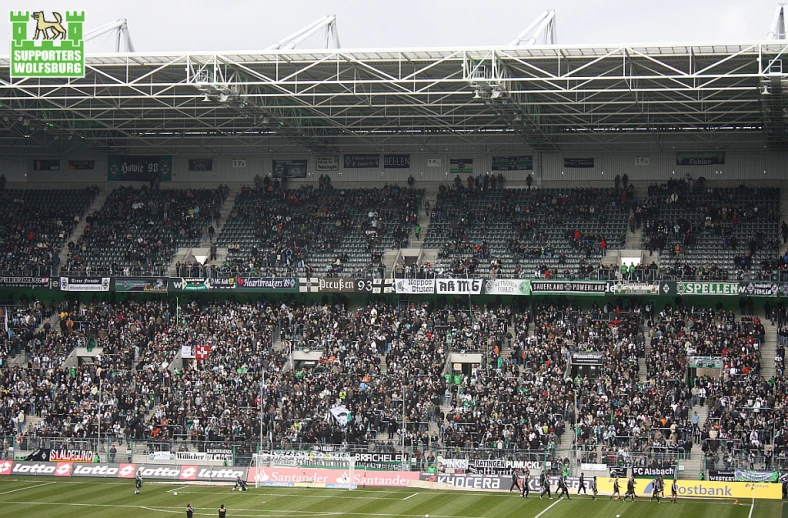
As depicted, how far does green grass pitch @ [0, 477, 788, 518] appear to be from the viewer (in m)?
39.2

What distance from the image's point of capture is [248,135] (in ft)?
214

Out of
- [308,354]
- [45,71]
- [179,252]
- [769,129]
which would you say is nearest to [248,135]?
[179,252]

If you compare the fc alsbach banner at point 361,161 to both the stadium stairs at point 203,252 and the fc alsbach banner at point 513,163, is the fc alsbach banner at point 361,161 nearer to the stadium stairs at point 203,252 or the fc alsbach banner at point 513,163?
the fc alsbach banner at point 513,163

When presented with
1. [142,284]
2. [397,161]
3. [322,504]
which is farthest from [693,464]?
[142,284]

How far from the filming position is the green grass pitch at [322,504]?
39.2 metres

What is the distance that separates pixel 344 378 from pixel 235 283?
9582 millimetres

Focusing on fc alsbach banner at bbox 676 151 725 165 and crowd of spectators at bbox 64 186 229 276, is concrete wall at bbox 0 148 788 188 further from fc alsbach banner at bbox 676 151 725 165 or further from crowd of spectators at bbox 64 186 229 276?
crowd of spectators at bbox 64 186 229 276

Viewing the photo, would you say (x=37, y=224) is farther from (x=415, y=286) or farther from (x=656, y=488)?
(x=656, y=488)

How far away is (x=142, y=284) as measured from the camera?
6009 centimetres

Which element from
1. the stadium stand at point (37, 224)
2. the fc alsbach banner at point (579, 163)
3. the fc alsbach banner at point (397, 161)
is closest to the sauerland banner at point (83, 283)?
the stadium stand at point (37, 224)

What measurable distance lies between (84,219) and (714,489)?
40.1 m

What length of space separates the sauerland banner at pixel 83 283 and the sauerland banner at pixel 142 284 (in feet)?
2.10

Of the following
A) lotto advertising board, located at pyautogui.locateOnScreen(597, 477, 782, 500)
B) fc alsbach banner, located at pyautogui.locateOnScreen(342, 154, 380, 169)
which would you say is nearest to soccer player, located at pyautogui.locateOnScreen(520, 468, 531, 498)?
lotto advertising board, located at pyautogui.locateOnScreen(597, 477, 782, 500)

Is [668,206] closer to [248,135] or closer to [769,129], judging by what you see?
[769,129]
